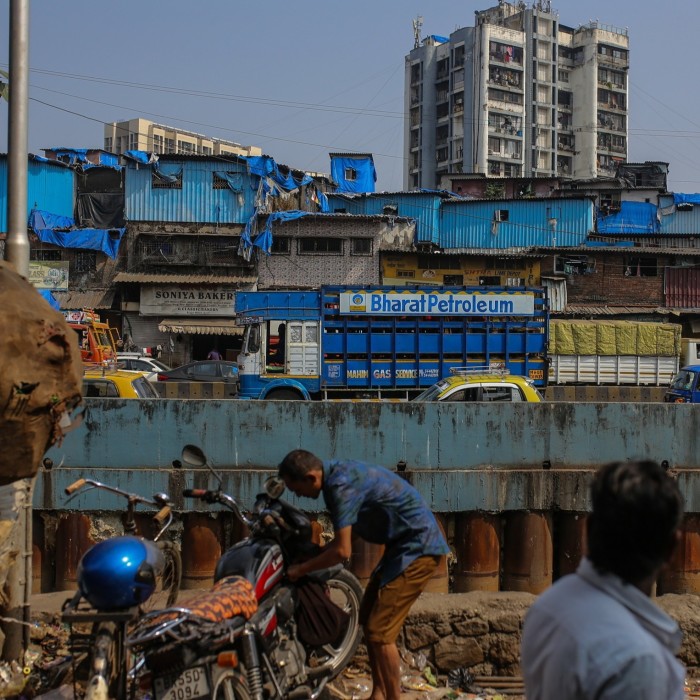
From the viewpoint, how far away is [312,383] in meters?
19.9

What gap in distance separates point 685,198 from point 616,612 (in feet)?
161

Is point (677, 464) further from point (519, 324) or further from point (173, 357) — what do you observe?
point (173, 357)

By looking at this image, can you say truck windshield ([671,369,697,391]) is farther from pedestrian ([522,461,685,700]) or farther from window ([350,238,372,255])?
window ([350,238,372,255])

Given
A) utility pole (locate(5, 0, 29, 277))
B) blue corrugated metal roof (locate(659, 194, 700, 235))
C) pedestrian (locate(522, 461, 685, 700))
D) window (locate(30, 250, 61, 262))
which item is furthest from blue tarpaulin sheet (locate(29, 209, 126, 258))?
pedestrian (locate(522, 461, 685, 700))

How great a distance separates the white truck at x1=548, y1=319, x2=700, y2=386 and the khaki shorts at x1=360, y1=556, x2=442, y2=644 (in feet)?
77.9

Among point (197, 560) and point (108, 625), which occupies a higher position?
point (108, 625)

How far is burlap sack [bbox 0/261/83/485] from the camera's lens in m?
4.17

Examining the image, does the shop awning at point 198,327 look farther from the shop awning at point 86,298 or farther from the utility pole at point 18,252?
the utility pole at point 18,252

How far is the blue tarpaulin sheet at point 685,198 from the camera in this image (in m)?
45.7

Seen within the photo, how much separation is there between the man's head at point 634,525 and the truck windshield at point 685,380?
1590 centimetres

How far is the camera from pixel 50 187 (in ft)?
123

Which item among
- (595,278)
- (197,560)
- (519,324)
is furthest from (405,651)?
(595,278)

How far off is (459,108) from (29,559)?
229 feet

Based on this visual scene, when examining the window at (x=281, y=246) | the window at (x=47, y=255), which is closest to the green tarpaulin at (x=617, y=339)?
the window at (x=281, y=246)
